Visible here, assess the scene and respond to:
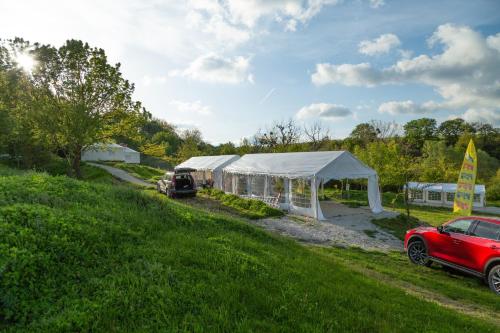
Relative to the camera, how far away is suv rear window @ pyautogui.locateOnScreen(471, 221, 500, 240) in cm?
755

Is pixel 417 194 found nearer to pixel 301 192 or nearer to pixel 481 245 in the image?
pixel 301 192

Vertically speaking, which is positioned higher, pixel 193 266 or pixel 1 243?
pixel 1 243

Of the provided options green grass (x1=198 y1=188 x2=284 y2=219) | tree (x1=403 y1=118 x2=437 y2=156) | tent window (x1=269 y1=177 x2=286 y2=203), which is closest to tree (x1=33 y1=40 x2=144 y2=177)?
green grass (x1=198 y1=188 x2=284 y2=219)

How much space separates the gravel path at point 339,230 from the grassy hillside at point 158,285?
19.9 ft

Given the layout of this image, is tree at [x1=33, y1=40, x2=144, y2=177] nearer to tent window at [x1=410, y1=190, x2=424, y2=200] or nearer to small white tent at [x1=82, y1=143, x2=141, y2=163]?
small white tent at [x1=82, y1=143, x2=141, y2=163]

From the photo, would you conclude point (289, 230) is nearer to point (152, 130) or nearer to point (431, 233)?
point (431, 233)

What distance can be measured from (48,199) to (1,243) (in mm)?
2639

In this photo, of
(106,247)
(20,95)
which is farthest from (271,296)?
(20,95)

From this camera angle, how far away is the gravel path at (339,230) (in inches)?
471

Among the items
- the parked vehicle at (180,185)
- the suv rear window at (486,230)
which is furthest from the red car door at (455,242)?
the parked vehicle at (180,185)

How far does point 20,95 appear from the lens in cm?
1836

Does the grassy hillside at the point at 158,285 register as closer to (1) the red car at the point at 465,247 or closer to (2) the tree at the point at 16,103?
(1) the red car at the point at 465,247

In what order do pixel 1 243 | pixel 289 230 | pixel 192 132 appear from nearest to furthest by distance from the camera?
pixel 1 243 → pixel 289 230 → pixel 192 132

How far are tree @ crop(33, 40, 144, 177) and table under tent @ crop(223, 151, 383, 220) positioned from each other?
418 inches
